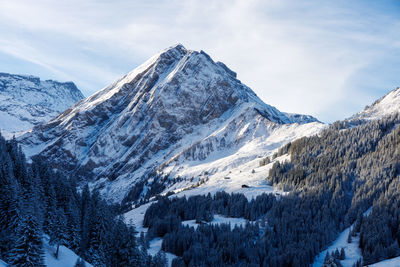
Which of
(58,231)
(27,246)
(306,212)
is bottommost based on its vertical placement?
(306,212)

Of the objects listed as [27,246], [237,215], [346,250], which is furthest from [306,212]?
[27,246]

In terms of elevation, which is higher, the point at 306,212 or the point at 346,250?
the point at 306,212

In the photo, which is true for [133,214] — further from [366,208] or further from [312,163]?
[366,208]

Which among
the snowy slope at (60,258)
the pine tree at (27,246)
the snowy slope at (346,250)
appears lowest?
the snowy slope at (346,250)

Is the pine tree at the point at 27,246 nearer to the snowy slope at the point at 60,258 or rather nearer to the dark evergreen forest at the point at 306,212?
the snowy slope at the point at 60,258

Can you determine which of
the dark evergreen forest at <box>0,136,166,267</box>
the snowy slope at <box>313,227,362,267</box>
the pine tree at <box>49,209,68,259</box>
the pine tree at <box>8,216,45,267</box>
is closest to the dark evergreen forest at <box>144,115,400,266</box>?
the snowy slope at <box>313,227,362,267</box>

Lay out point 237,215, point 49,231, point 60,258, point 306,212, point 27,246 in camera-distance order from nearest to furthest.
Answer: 1. point 27,246
2. point 60,258
3. point 49,231
4. point 306,212
5. point 237,215

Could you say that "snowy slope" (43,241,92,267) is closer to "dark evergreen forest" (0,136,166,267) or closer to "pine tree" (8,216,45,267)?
"dark evergreen forest" (0,136,166,267)

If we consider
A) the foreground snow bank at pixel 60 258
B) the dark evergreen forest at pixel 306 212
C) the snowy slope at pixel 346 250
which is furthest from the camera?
the dark evergreen forest at pixel 306 212

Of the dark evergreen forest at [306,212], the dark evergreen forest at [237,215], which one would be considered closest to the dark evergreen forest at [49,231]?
the dark evergreen forest at [237,215]

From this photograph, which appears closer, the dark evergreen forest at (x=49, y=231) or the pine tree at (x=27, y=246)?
the pine tree at (x=27, y=246)

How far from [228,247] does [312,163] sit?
3466 inches

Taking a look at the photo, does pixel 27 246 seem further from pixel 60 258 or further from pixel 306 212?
pixel 306 212

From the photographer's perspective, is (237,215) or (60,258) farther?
(237,215)
